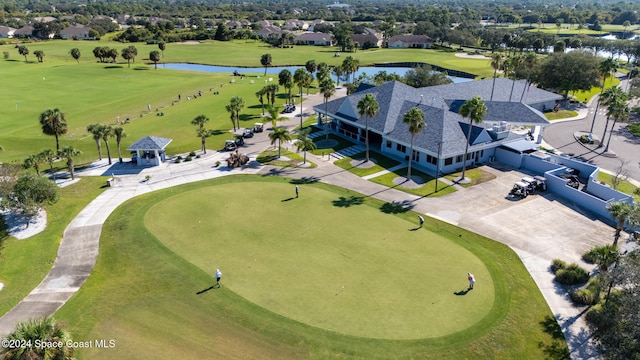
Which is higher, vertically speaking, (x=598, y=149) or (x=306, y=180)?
(x=598, y=149)

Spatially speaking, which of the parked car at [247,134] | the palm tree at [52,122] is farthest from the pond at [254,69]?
the palm tree at [52,122]

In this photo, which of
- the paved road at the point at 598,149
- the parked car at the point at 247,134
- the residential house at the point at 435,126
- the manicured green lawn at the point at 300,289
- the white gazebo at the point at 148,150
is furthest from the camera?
the parked car at the point at 247,134

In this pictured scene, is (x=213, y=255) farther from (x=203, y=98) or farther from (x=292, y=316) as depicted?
(x=203, y=98)

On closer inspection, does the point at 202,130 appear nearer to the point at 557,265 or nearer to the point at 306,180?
the point at 306,180

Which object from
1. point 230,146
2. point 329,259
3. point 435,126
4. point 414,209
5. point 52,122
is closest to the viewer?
point 329,259

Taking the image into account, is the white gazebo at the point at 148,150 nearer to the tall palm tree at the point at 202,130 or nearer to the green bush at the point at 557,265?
the tall palm tree at the point at 202,130

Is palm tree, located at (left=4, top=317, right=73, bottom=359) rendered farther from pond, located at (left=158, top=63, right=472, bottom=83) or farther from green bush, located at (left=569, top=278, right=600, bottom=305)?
pond, located at (left=158, top=63, right=472, bottom=83)

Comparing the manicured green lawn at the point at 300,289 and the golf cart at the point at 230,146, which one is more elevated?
the golf cart at the point at 230,146

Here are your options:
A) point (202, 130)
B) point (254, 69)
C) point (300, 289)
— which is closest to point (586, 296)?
point (300, 289)
